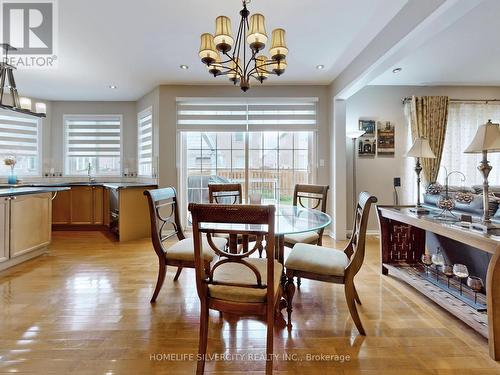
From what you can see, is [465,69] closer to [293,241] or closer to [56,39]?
[293,241]

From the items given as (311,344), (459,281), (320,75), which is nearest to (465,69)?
(320,75)

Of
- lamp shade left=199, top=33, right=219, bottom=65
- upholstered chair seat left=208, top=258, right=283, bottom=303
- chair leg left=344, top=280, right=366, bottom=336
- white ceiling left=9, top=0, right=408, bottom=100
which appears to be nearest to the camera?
upholstered chair seat left=208, top=258, right=283, bottom=303

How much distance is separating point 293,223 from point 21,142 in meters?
5.56

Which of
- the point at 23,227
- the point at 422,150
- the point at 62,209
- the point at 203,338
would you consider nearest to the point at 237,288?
the point at 203,338

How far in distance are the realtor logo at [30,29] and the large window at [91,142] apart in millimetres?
1812

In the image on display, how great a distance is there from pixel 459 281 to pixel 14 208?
4.49 meters

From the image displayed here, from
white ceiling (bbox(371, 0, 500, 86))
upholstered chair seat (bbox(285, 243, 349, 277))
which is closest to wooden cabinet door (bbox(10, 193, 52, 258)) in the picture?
upholstered chair seat (bbox(285, 243, 349, 277))

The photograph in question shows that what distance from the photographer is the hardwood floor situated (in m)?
1.38

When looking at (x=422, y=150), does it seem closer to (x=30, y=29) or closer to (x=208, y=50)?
(x=208, y=50)

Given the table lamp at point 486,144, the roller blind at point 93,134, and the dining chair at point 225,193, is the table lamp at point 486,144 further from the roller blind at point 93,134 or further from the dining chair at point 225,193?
the roller blind at point 93,134

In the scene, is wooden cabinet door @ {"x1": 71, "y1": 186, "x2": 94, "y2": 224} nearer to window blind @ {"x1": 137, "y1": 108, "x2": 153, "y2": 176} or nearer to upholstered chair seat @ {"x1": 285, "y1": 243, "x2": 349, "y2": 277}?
window blind @ {"x1": 137, "y1": 108, "x2": 153, "y2": 176}

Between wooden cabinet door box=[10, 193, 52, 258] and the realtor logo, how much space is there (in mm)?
1737

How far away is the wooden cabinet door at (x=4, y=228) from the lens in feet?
8.64

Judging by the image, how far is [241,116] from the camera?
4.11m
